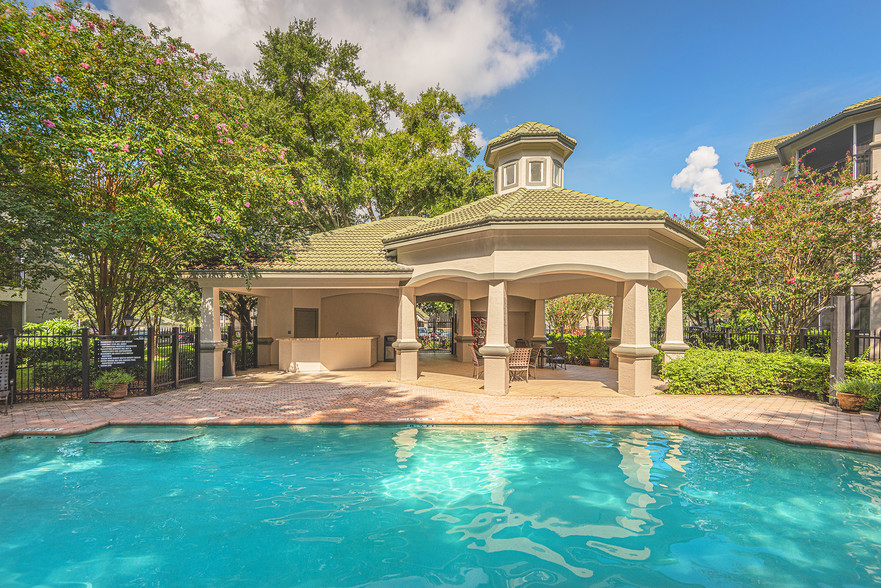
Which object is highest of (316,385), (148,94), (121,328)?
(148,94)

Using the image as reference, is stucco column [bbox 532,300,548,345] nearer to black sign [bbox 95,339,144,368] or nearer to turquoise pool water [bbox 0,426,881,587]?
turquoise pool water [bbox 0,426,881,587]

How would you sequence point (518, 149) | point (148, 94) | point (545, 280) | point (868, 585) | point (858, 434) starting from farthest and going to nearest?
point (545, 280)
point (518, 149)
point (148, 94)
point (858, 434)
point (868, 585)

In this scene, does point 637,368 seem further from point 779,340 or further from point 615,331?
point 779,340

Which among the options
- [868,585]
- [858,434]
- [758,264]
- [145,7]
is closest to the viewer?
[868,585]

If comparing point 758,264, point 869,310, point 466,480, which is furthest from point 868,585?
point 869,310

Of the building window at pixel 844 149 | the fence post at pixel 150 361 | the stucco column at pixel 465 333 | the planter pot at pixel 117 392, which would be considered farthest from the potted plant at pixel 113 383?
the building window at pixel 844 149

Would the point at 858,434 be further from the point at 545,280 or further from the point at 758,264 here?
the point at 545,280

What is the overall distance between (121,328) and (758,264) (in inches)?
820

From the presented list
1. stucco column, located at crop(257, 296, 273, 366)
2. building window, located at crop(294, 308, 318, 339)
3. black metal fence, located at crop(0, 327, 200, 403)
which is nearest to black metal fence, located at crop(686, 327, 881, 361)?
building window, located at crop(294, 308, 318, 339)

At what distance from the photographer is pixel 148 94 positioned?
1084 centimetres

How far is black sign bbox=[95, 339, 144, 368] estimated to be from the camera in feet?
35.9

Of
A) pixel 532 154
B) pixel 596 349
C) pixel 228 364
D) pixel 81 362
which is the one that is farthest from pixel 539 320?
pixel 81 362

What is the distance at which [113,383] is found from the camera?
35.3 ft

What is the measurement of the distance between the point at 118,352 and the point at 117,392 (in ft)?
3.50
